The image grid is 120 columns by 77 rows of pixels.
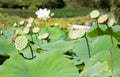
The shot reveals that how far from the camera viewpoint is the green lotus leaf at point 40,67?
41.7 inches

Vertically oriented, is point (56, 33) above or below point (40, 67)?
below

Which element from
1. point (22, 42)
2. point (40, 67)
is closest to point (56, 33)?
point (22, 42)

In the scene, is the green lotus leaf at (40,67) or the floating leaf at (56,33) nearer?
the green lotus leaf at (40,67)

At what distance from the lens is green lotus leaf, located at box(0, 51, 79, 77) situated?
1.06m

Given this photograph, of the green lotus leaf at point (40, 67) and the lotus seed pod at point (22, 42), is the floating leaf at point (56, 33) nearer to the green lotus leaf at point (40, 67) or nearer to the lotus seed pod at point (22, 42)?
the lotus seed pod at point (22, 42)

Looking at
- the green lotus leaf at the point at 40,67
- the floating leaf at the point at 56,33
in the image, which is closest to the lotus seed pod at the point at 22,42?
the green lotus leaf at the point at 40,67

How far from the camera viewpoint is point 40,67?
42.2 inches

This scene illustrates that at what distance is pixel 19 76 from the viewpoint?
1067 millimetres

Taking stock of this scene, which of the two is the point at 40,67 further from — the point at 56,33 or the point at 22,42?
the point at 56,33

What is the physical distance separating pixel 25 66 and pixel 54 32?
154 centimetres

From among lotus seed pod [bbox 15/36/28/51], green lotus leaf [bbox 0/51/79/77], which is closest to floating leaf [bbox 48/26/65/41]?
lotus seed pod [bbox 15/36/28/51]

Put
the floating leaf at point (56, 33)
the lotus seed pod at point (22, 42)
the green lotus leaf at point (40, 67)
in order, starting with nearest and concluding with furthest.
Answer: the green lotus leaf at point (40, 67), the lotus seed pod at point (22, 42), the floating leaf at point (56, 33)

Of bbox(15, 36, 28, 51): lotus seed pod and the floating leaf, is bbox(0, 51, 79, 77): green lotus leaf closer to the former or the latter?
bbox(15, 36, 28, 51): lotus seed pod

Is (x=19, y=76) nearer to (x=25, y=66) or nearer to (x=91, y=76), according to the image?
(x=25, y=66)
